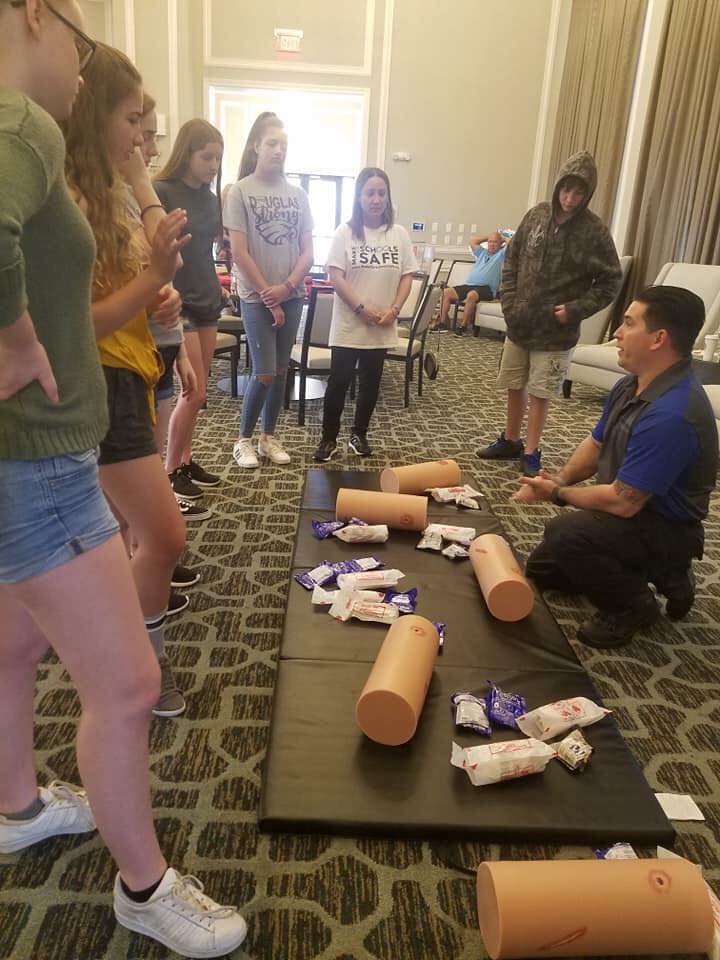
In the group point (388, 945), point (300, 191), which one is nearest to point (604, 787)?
point (388, 945)

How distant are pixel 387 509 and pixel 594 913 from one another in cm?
158

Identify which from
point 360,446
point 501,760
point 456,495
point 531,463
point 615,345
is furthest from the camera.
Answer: point 615,345

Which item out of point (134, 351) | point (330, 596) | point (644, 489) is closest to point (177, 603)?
point (330, 596)

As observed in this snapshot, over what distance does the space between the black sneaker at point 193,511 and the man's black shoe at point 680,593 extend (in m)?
1.77

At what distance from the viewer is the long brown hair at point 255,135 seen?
9.86 ft

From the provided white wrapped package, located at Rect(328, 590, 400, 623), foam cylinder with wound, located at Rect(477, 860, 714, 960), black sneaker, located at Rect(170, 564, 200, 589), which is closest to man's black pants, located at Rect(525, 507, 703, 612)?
white wrapped package, located at Rect(328, 590, 400, 623)

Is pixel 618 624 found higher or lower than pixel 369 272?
lower

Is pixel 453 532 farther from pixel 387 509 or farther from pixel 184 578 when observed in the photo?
pixel 184 578

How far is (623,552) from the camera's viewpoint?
2.21 meters

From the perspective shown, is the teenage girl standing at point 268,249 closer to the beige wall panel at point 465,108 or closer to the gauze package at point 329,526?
the gauze package at point 329,526

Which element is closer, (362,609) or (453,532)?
(362,609)

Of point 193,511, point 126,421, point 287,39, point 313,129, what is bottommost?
point 193,511

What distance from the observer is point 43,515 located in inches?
31.8

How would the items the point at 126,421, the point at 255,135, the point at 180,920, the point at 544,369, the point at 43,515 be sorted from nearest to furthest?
the point at 43,515, the point at 180,920, the point at 126,421, the point at 255,135, the point at 544,369
